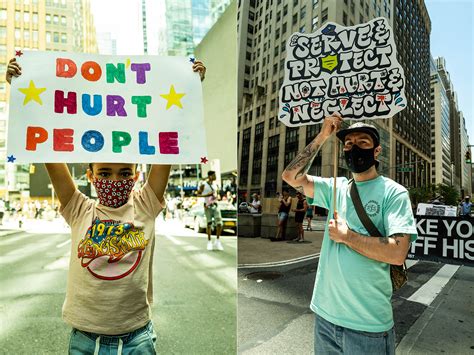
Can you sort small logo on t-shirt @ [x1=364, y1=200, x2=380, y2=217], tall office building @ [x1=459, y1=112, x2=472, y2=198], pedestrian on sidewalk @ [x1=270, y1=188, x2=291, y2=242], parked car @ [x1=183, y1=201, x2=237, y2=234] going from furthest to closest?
parked car @ [x1=183, y1=201, x2=237, y2=234] < pedestrian on sidewalk @ [x1=270, y1=188, x2=291, y2=242] < tall office building @ [x1=459, y1=112, x2=472, y2=198] < small logo on t-shirt @ [x1=364, y1=200, x2=380, y2=217]

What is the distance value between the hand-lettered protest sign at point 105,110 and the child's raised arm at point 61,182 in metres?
0.06

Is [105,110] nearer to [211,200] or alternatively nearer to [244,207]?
[244,207]

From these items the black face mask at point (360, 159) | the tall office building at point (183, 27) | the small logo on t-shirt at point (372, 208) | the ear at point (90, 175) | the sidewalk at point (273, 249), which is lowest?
the sidewalk at point (273, 249)

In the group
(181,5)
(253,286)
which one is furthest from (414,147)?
(181,5)

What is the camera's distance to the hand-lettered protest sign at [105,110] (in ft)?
5.28

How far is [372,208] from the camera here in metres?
1.49

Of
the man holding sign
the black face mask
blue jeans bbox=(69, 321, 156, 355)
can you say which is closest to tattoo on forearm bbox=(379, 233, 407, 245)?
the man holding sign

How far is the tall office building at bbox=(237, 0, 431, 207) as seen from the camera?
1.94 meters

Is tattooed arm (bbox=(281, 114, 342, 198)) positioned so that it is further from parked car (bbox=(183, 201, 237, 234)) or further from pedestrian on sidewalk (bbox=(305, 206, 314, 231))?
parked car (bbox=(183, 201, 237, 234))

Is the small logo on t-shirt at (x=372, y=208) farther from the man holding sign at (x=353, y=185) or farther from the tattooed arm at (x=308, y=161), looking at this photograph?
the tattooed arm at (x=308, y=161)

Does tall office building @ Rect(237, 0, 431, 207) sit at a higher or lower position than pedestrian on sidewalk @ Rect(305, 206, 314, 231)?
higher

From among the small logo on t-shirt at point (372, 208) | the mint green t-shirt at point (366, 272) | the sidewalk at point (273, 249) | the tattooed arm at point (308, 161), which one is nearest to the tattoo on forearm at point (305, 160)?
the tattooed arm at point (308, 161)

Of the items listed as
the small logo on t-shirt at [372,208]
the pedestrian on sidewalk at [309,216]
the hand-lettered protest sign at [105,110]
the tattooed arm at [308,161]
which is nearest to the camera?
the small logo on t-shirt at [372,208]

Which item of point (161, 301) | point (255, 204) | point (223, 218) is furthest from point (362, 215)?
point (223, 218)
